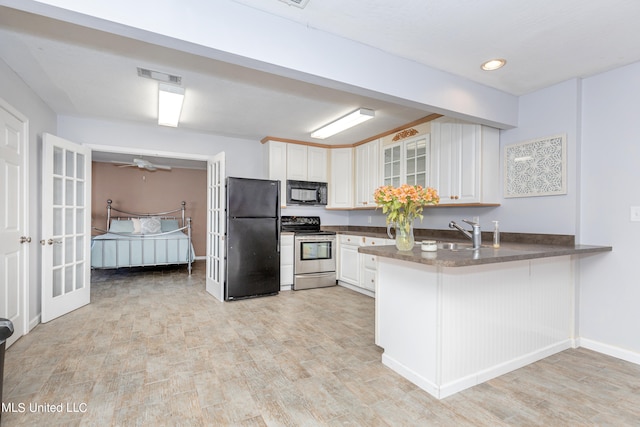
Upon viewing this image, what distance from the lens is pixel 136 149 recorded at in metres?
4.28

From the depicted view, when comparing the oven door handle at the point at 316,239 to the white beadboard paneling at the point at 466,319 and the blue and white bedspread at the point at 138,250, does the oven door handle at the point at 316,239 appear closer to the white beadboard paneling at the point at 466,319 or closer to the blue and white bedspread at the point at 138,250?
the white beadboard paneling at the point at 466,319

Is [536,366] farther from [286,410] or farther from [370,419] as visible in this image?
[286,410]

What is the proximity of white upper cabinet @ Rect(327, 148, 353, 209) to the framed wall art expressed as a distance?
243cm

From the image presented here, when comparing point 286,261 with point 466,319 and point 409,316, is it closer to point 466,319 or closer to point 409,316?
point 409,316

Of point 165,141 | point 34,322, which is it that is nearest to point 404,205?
point 34,322

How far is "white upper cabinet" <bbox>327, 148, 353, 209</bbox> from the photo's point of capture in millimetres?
5148

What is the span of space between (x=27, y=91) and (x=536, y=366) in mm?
5092

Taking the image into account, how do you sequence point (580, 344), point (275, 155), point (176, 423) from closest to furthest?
point (176, 423) → point (580, 344) → point (275, 155)

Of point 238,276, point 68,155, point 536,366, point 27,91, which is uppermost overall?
point 27,91

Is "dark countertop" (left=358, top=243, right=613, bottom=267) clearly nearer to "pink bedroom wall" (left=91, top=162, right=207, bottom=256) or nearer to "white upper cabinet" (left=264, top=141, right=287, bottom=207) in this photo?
"white upper cabinet" (left=264, top=141, right=287, bottom=207)

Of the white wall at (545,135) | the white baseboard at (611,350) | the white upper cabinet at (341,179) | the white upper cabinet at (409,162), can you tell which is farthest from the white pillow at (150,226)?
the white baseboard at (611,350)

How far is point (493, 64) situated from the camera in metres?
2.46

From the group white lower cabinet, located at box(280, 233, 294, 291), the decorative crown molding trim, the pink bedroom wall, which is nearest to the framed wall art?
the decorative crown molding trim

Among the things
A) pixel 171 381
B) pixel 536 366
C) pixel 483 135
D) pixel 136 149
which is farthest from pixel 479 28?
pixel 136 149
